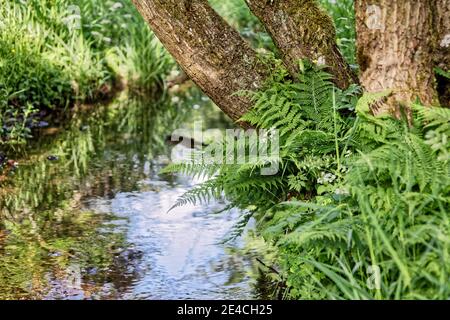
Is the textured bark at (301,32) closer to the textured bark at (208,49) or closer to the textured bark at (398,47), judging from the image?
the textured bark at (208,49)

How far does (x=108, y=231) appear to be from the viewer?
611 centimetres

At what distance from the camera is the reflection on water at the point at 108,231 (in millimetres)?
5184

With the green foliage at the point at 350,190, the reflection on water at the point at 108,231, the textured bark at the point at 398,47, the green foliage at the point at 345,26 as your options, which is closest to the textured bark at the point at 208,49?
the green foliage at the point at 350,190

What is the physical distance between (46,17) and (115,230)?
459cm

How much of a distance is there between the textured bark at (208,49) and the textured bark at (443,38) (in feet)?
3.39

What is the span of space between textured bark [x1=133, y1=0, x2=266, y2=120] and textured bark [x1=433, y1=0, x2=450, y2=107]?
1033 millimetres

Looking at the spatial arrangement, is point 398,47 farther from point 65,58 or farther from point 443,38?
point 65,58

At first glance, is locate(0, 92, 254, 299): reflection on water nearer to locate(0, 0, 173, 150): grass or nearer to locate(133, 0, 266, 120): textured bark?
locate(0, 0, 173, 150): grass

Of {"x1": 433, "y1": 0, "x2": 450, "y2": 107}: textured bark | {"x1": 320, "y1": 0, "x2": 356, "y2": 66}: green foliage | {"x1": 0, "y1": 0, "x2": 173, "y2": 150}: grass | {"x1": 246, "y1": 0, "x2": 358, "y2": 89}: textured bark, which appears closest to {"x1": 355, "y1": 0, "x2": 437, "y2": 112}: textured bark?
{"x1": 433, "y1": 0, "x2": 450, "y2": 107}: textured bark

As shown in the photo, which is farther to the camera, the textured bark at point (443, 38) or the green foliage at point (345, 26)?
the green foliage at point (345, 26)

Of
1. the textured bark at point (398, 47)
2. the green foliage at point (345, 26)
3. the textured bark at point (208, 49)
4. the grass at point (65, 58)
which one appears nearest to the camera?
the textured bark at point (398, 47)

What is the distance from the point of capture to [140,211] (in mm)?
6559
